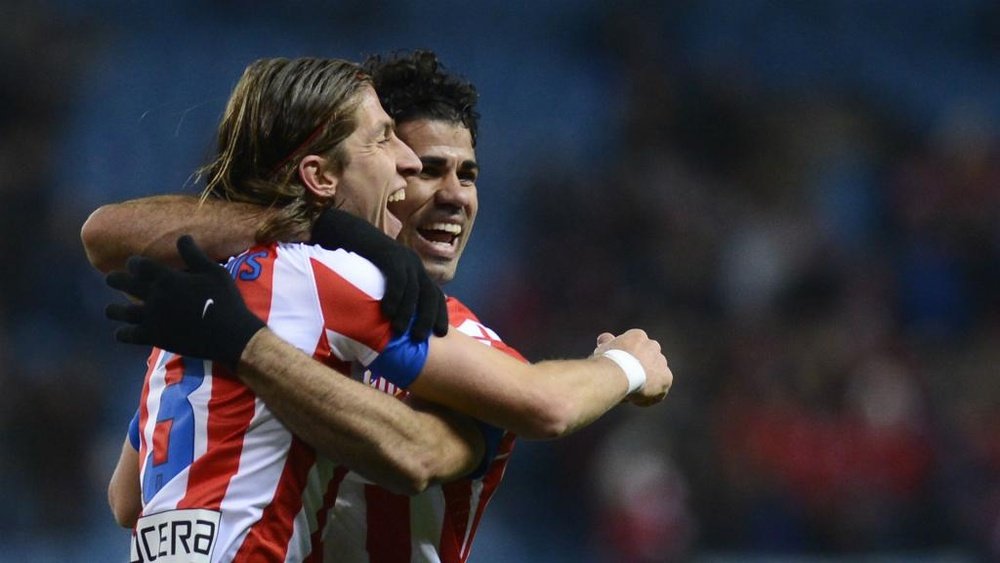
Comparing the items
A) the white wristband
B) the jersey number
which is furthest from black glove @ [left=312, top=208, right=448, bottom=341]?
the white wristband

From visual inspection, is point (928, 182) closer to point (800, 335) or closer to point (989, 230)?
point (989, 230)

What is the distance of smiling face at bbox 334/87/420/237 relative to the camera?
3166 millimetres

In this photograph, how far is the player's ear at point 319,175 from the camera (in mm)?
3105

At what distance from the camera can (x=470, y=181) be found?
13.9 ft

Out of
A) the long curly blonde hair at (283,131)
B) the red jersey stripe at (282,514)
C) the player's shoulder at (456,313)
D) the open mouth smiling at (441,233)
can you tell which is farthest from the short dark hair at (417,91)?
the red jersey stripe at (282,514)

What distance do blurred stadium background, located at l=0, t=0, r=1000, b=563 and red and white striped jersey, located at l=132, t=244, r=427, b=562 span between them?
18.3ft

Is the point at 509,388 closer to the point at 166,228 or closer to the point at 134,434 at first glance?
the point at 166,228

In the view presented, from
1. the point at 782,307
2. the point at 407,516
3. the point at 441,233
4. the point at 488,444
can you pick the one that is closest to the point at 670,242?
the point at 782,307

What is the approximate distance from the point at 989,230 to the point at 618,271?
2531 mm

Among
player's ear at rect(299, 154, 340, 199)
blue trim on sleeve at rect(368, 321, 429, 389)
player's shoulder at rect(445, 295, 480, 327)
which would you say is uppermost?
player's ear at rect(299, 154, 340, 199)

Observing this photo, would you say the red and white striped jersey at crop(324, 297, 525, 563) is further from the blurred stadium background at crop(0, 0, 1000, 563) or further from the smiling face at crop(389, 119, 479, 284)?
the blurred stadium background at crop(0, 0, 1000, 563)

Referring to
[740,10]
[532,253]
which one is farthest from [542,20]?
[532,253]

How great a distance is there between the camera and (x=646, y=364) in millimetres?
3281

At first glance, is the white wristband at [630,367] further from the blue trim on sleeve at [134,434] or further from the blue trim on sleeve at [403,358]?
the blue trim on sleeve at [134,434]
